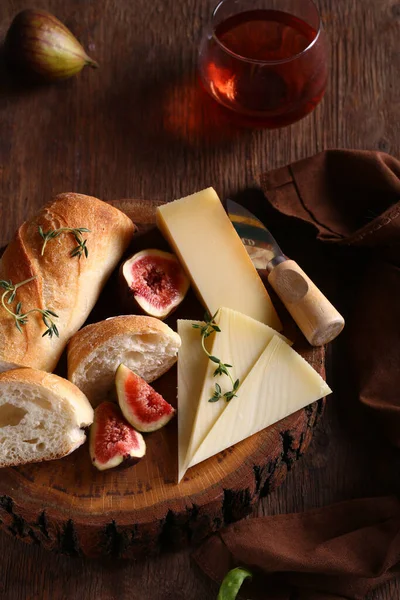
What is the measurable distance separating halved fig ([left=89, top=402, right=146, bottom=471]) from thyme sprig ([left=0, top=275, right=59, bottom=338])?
0.28 m

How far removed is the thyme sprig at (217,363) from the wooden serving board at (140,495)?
155mm

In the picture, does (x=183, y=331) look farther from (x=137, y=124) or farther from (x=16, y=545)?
(x=137, y=124)

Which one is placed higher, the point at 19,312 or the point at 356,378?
the point at 19,312

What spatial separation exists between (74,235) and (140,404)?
57cm

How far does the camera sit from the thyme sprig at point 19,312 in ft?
8.02

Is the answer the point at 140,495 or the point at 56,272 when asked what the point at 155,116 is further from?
the point at 140,495

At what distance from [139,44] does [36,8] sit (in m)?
0.46

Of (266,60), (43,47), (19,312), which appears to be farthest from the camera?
(43,47)

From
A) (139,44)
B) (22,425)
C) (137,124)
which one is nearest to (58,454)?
(22,425)

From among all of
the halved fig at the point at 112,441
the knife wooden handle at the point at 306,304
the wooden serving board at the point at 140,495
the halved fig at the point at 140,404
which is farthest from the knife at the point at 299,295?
the halved fig at the point at 112,441

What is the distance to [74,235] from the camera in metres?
2.62

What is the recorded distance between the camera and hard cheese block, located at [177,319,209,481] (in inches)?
98.0

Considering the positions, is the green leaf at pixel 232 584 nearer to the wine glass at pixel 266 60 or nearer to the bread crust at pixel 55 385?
the bread crust at pixel 55 385

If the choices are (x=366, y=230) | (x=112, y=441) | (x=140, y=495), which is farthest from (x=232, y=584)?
(x=366, y=230)
